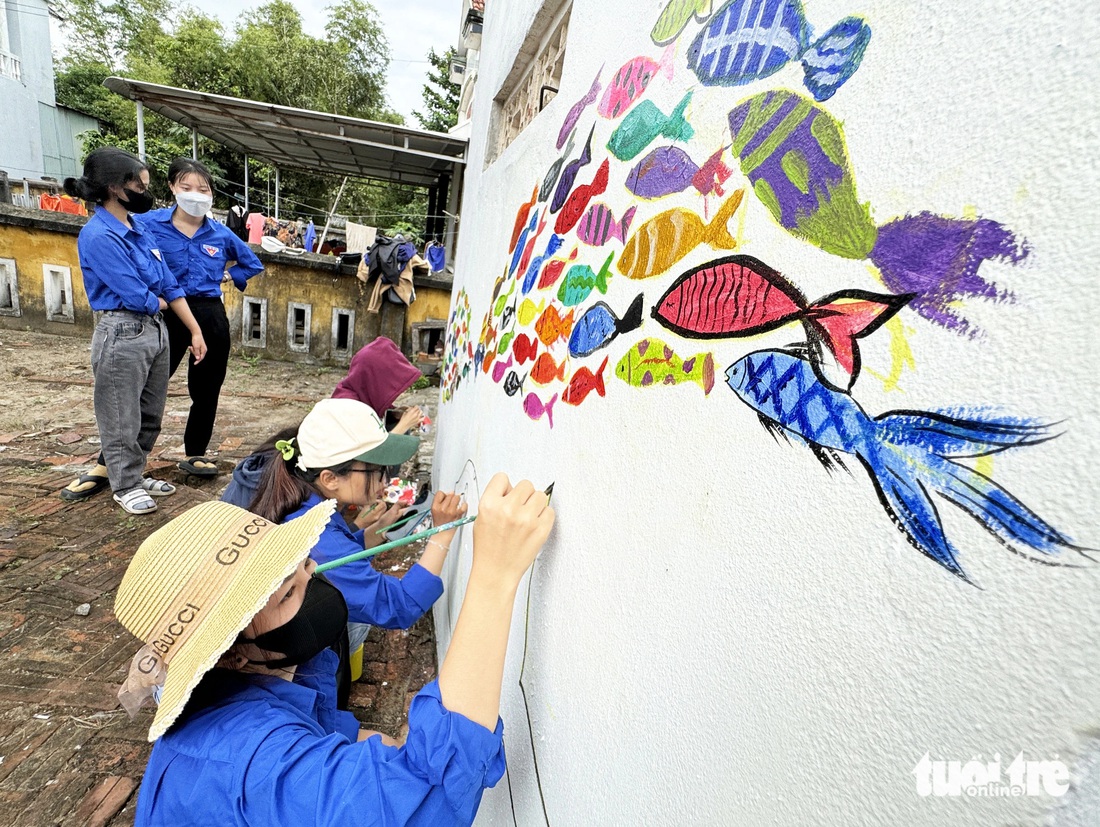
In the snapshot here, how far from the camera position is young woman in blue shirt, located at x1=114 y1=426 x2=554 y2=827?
2.75 ft

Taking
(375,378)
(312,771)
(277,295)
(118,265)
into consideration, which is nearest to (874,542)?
(312,771)

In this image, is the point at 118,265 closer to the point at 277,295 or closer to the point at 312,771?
the point at 312,771

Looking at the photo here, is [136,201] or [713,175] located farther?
[136,201]

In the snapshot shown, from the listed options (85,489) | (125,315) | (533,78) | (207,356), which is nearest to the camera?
(533,78)

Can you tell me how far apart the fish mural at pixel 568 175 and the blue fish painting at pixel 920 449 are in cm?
77

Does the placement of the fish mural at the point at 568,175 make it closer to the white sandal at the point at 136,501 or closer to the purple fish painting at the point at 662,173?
the purple fish painting at the point at 662,173

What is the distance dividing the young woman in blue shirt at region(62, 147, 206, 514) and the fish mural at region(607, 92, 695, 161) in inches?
109

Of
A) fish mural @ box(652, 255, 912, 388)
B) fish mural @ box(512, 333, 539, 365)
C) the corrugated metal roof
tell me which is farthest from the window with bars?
the corrugated metal roof

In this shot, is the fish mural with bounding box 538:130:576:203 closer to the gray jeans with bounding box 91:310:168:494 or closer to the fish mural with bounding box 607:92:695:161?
the fish mural with bounding box 607:92:695:161

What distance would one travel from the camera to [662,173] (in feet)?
2.68

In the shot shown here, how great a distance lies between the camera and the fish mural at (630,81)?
851 millimetres

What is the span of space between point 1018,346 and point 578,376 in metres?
0.73

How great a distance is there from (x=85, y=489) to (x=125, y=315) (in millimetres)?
1200

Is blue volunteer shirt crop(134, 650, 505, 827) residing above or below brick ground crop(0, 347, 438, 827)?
above
